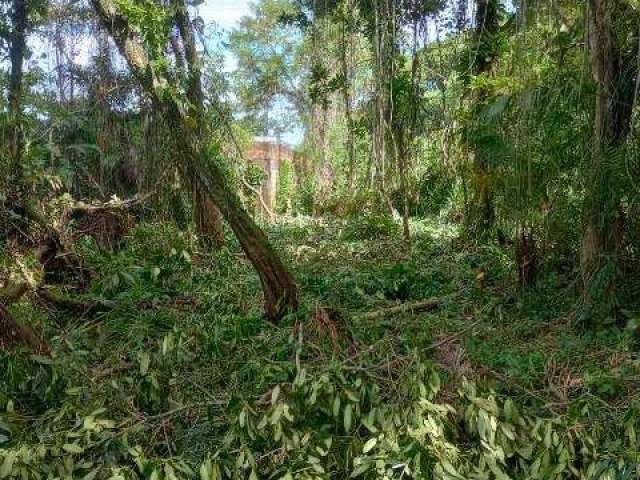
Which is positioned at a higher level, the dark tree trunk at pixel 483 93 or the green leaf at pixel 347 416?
the dark tree trunk at pixel 483 93

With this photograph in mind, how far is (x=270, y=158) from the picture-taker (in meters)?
16.5

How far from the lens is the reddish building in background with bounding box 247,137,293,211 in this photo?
15.4 m

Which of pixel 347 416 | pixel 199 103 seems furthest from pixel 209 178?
pixel 199 103

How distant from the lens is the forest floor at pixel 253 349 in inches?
125

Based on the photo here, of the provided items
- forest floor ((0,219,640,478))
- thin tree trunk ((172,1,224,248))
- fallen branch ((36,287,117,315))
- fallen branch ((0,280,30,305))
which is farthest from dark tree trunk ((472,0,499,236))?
fallen branch ((0,280,30,305))

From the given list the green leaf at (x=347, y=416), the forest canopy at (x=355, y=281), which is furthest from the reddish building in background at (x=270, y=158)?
the green leaf at (x=347, y=416)

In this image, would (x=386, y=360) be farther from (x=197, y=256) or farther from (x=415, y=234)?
(x=415, y=234)

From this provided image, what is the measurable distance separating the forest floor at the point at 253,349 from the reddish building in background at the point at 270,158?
9247 millimetres

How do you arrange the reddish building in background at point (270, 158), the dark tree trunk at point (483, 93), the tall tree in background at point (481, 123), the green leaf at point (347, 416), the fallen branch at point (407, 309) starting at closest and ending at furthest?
the green leaf at point (347, 416) → the fallen branch at point (407, 309) → the tall tree in background at point (481, 123) → the dark tree trunk at point (483, 93) → the reddish building in background at point (270, 158)

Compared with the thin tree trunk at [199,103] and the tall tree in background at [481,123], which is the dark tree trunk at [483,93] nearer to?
the tall tree in background at [481,123]

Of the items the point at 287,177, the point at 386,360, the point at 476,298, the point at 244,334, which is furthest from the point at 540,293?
the point at 287,177

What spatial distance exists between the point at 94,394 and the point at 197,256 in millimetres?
3390

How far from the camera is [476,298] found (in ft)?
17.1

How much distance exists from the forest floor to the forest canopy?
0.06ft
